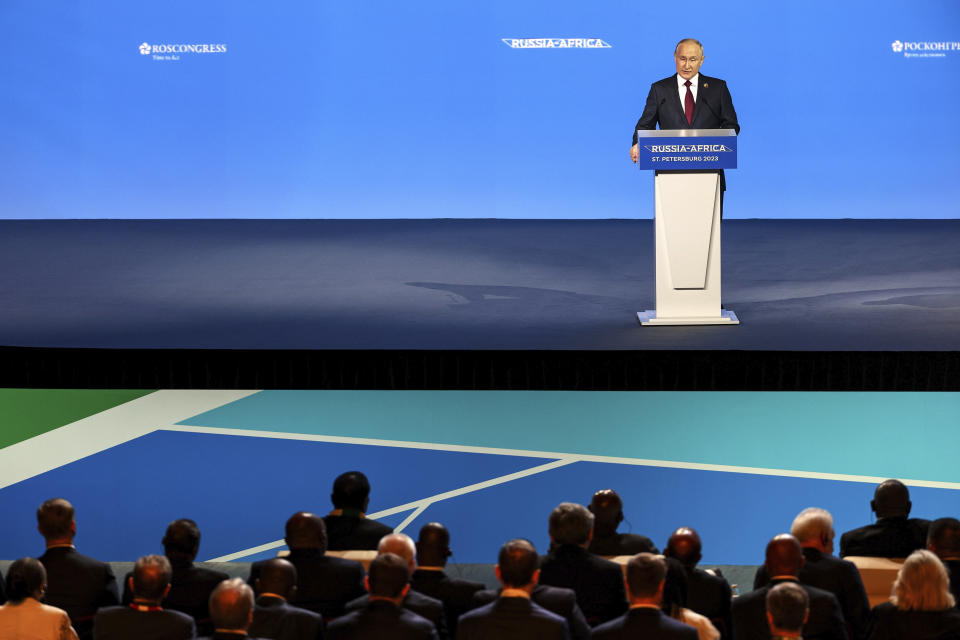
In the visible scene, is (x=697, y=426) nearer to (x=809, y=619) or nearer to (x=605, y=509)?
(x=605, y=509)

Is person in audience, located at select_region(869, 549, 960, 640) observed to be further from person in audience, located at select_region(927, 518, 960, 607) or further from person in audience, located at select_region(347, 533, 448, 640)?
person in audience, located at select_region(347, 533, 448, 640)

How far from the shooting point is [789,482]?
637 centimetres

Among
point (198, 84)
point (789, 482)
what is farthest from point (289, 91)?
point (789, 482)

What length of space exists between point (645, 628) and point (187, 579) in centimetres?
127

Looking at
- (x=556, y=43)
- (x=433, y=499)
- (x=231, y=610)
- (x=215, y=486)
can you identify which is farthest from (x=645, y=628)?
(x=556, y=43)

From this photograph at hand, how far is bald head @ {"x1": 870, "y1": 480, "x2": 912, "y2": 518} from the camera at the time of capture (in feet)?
12.3

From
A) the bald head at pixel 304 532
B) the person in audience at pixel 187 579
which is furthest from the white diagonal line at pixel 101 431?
the bald head at pixel 304 532

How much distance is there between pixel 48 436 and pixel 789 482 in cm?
415

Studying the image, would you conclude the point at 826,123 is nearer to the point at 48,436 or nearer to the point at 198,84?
the point at 198,84

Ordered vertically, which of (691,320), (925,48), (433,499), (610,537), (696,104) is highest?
(925,48)

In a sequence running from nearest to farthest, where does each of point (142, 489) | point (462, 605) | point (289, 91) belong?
point (462, 605) < point (142, 489) < point (289, 91)

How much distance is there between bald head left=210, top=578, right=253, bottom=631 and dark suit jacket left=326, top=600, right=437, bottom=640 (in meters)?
0.22

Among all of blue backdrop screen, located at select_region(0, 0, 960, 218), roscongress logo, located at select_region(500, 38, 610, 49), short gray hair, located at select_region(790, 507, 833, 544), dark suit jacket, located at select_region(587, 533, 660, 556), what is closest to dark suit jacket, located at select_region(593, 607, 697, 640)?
short gray hair, located at select_region(790, 507, 833, 544)

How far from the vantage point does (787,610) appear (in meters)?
2.85
